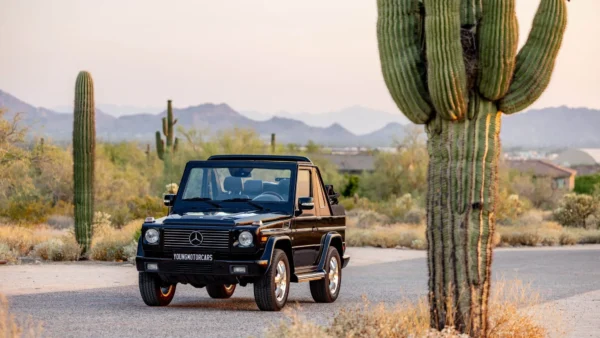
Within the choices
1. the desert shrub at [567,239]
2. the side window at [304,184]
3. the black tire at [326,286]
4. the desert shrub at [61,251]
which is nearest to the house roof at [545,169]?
the desert shrub at [567,239]

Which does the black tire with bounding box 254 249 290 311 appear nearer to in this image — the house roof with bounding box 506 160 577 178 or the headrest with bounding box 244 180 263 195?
the headrest with bounding box 244 180 263 195

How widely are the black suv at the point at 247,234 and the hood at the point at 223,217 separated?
14mm

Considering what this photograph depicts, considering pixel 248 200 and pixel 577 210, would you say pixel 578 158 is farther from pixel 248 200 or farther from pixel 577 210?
pixel 248 200

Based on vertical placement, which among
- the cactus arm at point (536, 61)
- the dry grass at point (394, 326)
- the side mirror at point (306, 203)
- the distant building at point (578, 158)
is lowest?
the distant building at point (578, 158)

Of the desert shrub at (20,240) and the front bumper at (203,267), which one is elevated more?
the front bumper at (203,267)

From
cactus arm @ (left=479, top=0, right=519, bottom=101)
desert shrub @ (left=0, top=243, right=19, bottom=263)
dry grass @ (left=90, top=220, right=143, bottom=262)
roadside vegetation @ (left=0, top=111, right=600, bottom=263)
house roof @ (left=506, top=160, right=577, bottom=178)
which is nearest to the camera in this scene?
cactus arm @ (left=479, top=0, right=519, bottom=101)

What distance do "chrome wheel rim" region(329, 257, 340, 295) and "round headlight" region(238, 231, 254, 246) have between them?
96.9 inches

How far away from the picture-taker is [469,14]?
→ 10.8 metres

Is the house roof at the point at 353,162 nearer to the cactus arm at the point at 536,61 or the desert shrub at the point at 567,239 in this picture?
the desert shrub at the point at 567,239

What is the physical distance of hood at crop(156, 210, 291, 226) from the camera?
14.3 meters

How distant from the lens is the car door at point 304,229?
15164mm

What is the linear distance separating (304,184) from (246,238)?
1972 mm

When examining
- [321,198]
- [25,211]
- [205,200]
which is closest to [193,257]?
[205,200]

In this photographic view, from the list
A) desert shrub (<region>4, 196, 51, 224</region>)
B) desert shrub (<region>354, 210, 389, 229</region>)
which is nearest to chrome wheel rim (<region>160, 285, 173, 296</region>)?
desert shrub (<region>4, 196, 51, 224</region>)
